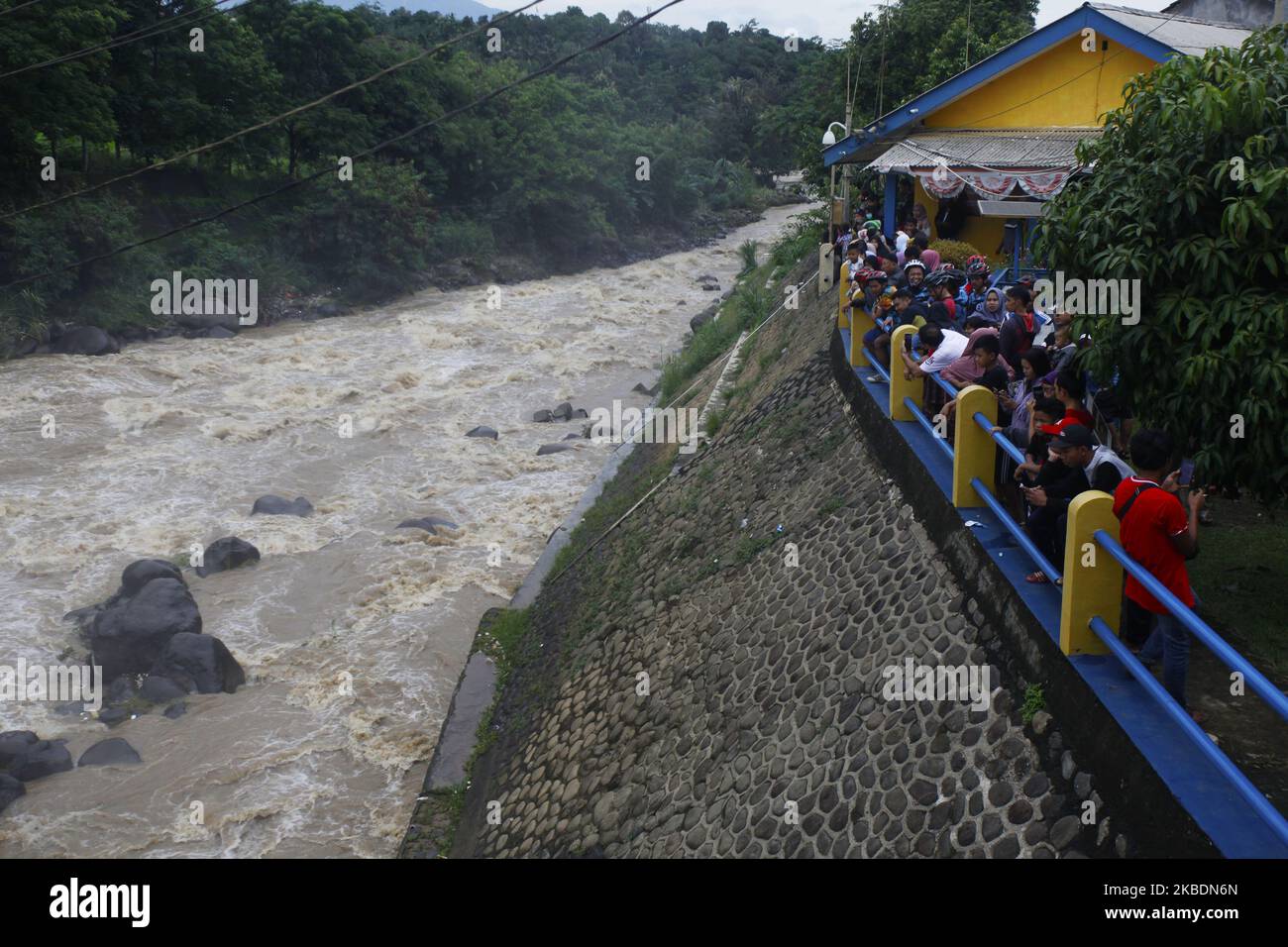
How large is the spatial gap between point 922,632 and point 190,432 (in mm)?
16841

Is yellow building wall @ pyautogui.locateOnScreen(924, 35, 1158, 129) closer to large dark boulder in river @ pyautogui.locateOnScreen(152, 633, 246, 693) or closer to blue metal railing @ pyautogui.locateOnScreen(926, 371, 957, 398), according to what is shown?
blue metal railing @ pyautogui.locateOnScreen(926, 371, 957, 398)

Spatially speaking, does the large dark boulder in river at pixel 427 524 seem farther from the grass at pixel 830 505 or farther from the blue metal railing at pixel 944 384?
the blue metal railing at pixel 944 384

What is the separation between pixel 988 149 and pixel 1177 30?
116 inches

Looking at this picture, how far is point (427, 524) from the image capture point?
655 inches

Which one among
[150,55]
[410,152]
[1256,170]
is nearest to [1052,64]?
[1256,170]

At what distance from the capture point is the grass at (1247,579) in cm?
625

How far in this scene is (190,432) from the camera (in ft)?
67.0

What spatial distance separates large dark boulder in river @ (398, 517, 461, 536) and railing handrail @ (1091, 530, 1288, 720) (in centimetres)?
1250

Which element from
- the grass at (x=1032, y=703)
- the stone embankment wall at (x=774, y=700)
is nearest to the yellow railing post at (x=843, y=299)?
the stone embankment wall at (x=774, y=700)

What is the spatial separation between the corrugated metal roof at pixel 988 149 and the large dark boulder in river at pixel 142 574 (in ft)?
35.3

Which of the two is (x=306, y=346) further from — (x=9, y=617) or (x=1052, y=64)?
(x=1052, y=64)

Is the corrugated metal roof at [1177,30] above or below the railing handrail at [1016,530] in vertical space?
above

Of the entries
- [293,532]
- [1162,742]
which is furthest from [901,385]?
[293,532]

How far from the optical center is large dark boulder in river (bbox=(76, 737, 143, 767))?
1097cm
